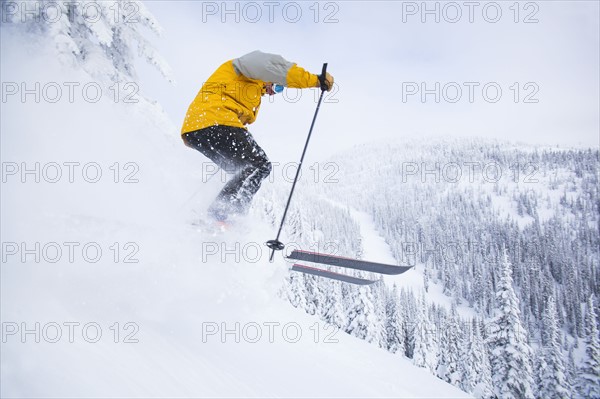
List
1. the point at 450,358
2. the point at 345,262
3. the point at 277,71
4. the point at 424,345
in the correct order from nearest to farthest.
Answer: the point at 277,71 → the point at 345,262 → the point at 424,345 → the point at 450,358

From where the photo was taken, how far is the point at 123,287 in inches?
150

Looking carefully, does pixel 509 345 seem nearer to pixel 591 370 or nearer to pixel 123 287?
pixel 591 370

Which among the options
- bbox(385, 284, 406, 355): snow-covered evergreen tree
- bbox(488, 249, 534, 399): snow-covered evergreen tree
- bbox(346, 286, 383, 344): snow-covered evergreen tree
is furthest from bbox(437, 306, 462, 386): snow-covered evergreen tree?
bbox(346, 286, 383, 344): snow-covered evergreen tree

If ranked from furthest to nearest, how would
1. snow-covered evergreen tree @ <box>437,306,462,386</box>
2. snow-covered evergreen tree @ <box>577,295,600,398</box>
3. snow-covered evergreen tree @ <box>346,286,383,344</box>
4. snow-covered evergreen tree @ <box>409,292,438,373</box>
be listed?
snow-covered evergreen tree @ <box>437,306,462,386</box> < snow-covered evergreen tree @ <box>409,292,438,373</box> < snow-covered evergreen tree @ <box>577,295,600,398</box> < snow-covered evergreen tree @ <box>346,286,383,344</box>

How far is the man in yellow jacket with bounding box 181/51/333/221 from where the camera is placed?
3694 mm

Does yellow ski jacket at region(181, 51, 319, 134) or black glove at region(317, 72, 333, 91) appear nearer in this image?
yellow ski jacket at region(181, 51, 319, 134)

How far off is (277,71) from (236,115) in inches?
29.0

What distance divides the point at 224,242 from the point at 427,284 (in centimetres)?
11691

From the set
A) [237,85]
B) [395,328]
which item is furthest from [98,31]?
[395,328]

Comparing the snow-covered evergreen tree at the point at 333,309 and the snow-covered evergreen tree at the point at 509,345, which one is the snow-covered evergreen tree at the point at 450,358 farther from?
the snow-covered evergreen tree at the point at 333,309

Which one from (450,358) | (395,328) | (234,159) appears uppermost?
(234,159)

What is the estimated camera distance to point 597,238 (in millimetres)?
129000

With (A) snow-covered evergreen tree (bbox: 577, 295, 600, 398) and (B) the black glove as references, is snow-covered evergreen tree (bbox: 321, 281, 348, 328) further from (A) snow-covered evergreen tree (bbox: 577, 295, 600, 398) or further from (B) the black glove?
(B) the black glove

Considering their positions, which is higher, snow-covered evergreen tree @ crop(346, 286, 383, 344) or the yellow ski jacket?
the yellow ski jacket
